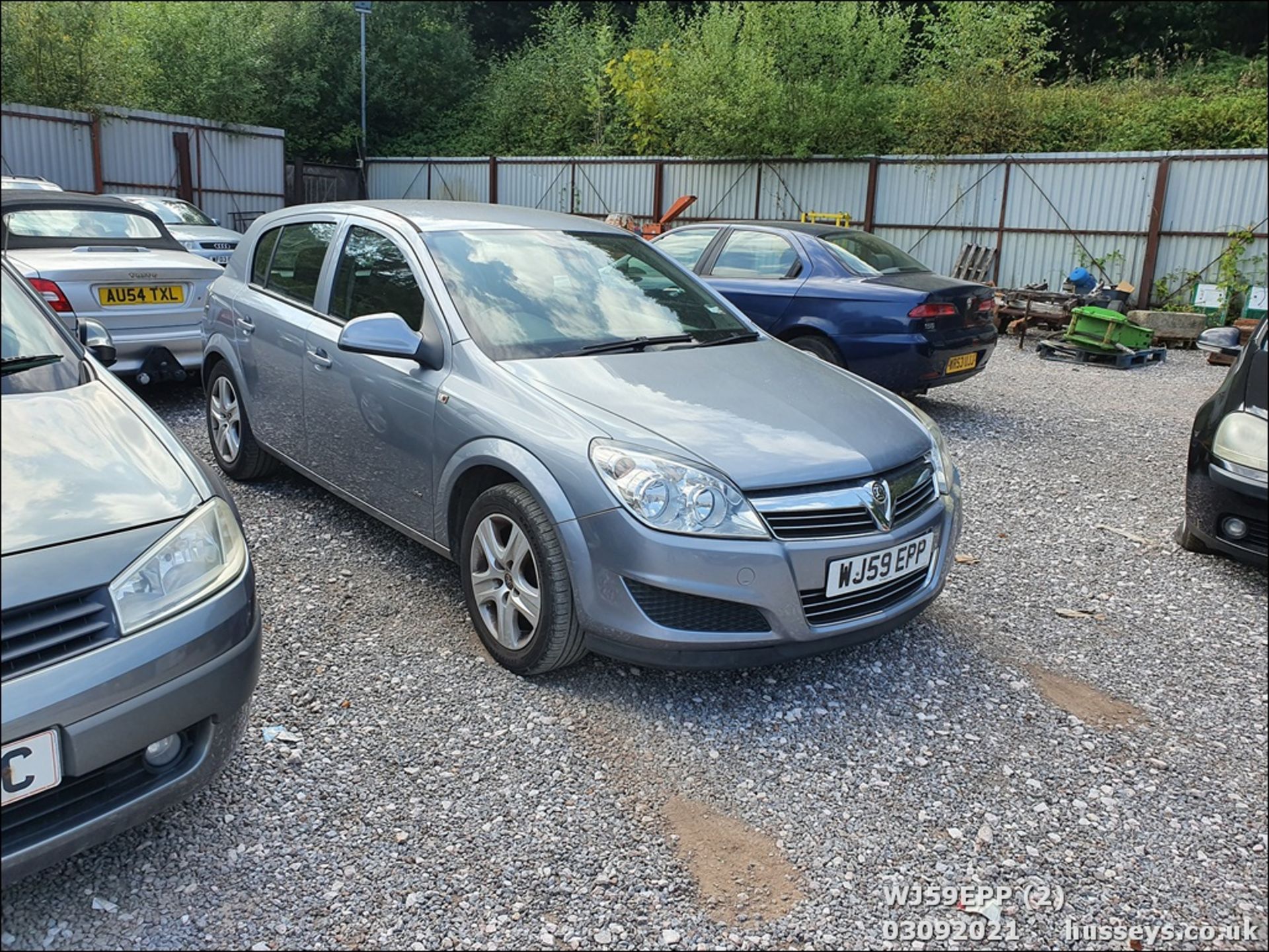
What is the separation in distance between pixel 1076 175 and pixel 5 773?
15.9 meters

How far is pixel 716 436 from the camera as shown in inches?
122

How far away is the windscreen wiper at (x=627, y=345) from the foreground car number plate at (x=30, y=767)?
2080 mm

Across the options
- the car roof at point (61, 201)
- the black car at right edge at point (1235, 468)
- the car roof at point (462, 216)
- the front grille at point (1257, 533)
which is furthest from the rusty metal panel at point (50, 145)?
the front grille at point (1257, 533)

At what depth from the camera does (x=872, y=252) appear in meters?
8.03

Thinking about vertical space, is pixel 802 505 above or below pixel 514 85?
below

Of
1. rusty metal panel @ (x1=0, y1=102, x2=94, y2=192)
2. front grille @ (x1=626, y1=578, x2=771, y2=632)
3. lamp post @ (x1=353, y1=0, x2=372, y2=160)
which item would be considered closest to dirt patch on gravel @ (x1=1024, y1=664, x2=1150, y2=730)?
front grille @ (x1=626, y1=578, x2=771, y2=632)

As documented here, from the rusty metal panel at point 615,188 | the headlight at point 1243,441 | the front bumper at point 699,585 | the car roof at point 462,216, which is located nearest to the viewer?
Result: the headlight at point 1243,441

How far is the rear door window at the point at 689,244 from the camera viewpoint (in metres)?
8.45

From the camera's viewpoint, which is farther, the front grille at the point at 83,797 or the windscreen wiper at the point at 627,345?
the windscreen wiper at the point at 627,345

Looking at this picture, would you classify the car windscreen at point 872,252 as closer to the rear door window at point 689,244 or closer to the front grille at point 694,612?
the rear door window at point 689,244

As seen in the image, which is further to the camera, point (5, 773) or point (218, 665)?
point (218, 665)

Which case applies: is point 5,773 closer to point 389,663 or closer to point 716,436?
point 389,663

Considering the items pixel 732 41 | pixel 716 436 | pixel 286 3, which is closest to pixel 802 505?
pixel 716 436

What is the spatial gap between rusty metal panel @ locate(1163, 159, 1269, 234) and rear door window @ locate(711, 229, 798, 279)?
8991mm
